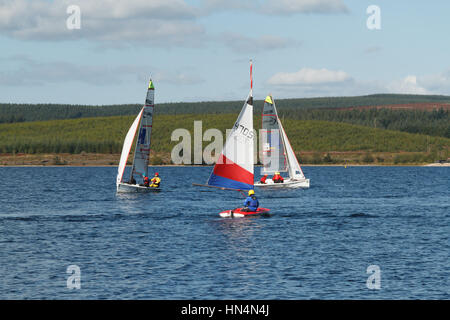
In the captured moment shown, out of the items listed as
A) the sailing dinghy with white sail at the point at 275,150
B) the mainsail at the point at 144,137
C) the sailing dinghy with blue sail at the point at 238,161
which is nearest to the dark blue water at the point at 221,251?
the sailing dinghy with blue sail at the point at 238,161

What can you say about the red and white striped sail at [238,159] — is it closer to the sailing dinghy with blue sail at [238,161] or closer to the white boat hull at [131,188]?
the sailing dinghy with blue sail at [238,161]

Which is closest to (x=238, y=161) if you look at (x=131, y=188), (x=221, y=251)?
(x=221, y=251)

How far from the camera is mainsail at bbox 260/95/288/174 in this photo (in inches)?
3529

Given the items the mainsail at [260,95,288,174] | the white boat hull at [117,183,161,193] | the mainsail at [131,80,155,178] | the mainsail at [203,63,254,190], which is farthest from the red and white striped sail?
the mainsail at [260,95,288,174]

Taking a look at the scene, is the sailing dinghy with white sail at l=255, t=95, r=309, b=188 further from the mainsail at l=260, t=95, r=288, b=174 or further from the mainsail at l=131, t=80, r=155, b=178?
the mainsail at l=131, t=80, r=155, b=178

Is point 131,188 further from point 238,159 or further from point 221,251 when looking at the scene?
point 221,251

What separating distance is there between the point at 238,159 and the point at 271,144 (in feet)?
118

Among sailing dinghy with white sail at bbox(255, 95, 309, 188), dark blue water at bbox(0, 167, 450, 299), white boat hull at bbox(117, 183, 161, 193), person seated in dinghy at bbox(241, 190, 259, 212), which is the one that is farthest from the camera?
sailing dinghy with white sail at bbox(255, 95, 309, 188)

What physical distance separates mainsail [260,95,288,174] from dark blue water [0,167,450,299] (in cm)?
1938

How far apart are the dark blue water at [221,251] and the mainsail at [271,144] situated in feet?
63.6

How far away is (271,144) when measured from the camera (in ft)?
294

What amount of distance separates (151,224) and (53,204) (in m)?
21.7

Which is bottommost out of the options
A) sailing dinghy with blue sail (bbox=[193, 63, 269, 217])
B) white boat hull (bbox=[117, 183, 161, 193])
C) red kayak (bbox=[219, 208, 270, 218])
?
red kayak (bbox=[219, 208, 270, 218])

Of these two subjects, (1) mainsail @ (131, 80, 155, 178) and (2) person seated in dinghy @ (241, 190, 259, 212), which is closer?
(2) person seated in dinghy @ (241, 190, 259, 212)
